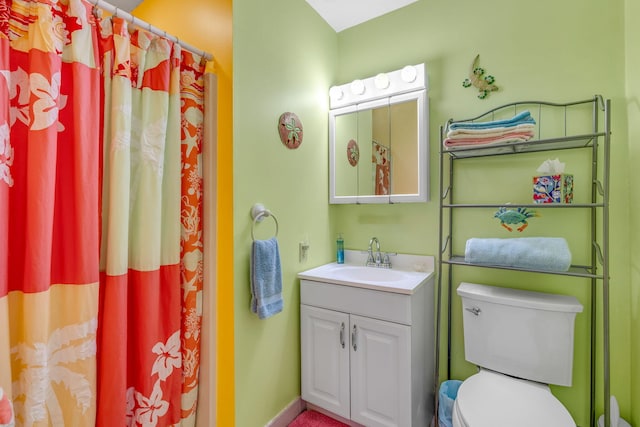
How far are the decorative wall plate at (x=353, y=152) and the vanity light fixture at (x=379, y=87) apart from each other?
10.5 inches

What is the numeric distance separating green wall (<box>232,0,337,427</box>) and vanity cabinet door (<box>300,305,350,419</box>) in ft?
0.24

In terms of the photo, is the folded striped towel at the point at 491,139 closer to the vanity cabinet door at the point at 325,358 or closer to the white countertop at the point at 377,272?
the white countertop at the point at 377,272

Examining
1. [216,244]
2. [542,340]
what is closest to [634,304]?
[542,340]

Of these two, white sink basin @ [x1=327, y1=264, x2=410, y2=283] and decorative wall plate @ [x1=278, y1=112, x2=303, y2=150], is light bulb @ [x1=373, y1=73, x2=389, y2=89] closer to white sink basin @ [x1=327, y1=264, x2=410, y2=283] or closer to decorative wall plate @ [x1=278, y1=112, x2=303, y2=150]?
decorative wall plate @ [x1=278, y1=112, x2=303, y2=150]

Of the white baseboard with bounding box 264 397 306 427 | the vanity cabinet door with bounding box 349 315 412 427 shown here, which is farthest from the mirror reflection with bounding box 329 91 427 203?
the white baseboard with bounding box 264 397 306 427

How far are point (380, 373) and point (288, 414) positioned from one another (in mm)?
630

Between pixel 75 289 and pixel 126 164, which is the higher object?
pixel 126 164

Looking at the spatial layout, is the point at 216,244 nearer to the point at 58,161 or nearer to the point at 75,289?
the point at 75,289

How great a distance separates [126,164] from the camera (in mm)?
1109

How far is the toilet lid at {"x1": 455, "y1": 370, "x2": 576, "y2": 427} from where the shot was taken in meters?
1.08

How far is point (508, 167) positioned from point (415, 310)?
0.94 metres

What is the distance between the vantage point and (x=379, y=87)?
6.19 feet

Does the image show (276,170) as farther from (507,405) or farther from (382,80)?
(507,405)

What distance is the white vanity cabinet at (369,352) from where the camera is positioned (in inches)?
57.1
